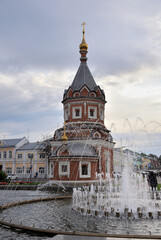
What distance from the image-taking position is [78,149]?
3419 cm

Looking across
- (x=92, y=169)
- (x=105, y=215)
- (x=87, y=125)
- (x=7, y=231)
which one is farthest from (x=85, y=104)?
(x=7, y=231)

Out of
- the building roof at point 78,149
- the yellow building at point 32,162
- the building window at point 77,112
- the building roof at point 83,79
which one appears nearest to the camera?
the building roof at point 78,149

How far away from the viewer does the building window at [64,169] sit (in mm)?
32812

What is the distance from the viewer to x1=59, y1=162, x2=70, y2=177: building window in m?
32.8

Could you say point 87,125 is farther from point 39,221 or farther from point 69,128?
point 39,221

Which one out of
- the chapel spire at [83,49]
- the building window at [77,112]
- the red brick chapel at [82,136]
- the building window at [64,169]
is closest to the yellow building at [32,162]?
the red brick chapel at [82,136]

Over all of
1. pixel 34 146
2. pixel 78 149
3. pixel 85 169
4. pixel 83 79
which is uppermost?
pixel 83 79

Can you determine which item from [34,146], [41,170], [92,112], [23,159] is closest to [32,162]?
[23,159]

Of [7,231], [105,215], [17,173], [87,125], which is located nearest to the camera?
[7,231]

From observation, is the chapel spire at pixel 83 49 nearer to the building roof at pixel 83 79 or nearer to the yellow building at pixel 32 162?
the building roof at pixel 83 79

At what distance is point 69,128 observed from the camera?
1516 inches

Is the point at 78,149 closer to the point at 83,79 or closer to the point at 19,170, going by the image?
the point at 83,79

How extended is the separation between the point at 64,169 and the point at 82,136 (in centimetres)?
682

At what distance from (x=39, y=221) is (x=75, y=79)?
3360 cm
